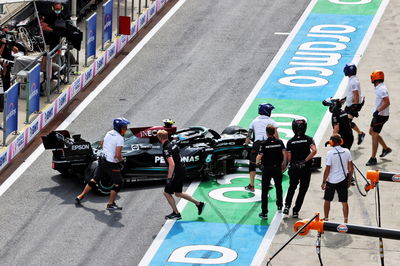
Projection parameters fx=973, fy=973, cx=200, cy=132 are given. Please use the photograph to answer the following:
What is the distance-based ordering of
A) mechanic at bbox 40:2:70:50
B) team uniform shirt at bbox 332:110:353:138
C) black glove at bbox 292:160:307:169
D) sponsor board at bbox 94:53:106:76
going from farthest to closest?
sponsor board at bbox 94:53:106:76 < mechanic at bbox 40:2:70:50 < team uniform shirt at bbox 332:110:353:138 < black glove at bbox 292:160:307:169

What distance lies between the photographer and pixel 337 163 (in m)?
16.9

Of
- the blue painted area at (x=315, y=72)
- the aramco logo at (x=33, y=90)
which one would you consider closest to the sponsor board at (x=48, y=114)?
the aramco logo at (x=33, y=90)

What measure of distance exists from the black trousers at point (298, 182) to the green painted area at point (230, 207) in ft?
1.71

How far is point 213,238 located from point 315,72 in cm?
992

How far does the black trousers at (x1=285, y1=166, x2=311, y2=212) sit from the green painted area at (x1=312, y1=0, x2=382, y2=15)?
45.0 ft

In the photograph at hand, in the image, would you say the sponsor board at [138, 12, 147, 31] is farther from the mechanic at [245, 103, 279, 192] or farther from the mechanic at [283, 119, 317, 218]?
the mechanic at [283, 119, 317, 218]

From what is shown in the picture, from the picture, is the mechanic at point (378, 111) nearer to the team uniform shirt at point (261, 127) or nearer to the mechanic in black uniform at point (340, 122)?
the mechanic in black uniform at point (340, 122)

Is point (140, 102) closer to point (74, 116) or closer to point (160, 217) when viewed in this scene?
point (74, 116)

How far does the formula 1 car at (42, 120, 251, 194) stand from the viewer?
62.6 feet

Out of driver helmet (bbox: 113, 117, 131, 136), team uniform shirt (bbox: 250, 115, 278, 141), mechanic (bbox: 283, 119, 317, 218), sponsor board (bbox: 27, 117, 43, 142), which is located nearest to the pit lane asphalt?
sponsor board (bbox: 27, 117, 43, 142)

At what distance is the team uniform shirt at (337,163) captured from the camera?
55.4ft

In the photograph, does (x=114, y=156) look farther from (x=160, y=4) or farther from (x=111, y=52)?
(x=160, y=4)

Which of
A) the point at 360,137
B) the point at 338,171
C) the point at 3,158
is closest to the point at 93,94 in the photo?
the point at 3,158

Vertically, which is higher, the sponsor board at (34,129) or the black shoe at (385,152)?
the black shoe at (385,152)
